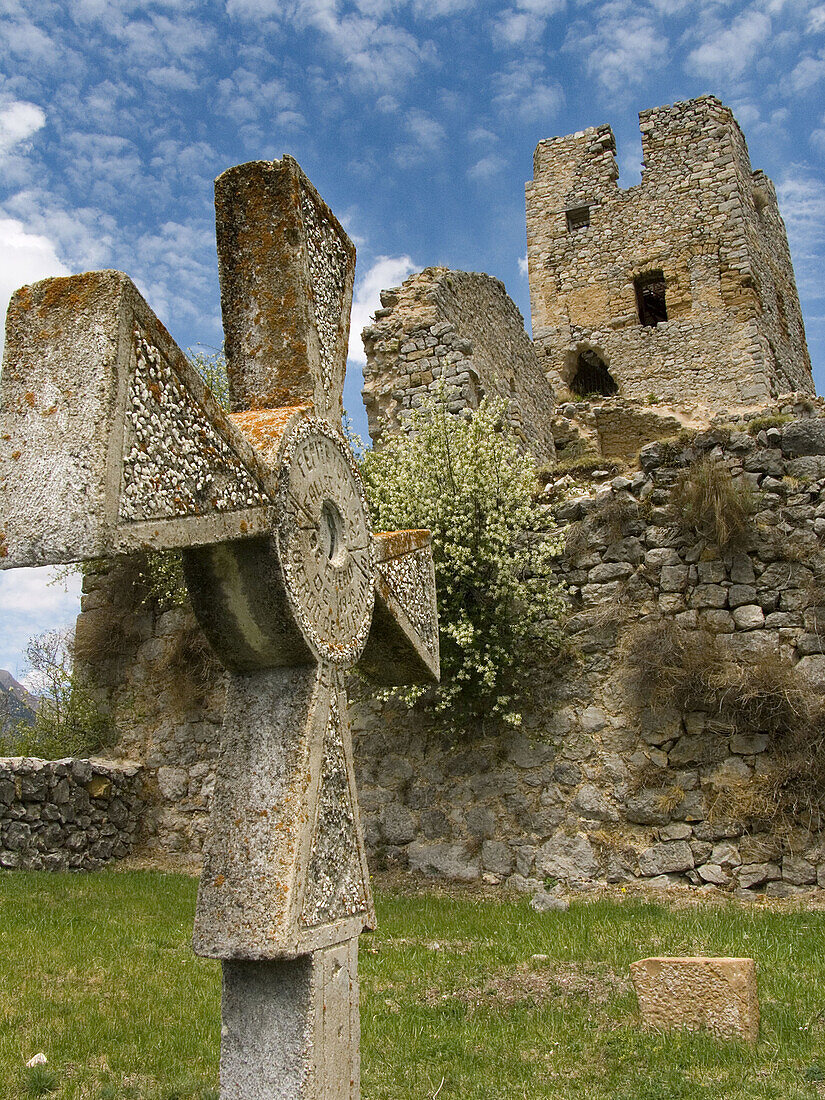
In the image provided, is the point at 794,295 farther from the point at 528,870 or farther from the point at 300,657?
the point at 300,657

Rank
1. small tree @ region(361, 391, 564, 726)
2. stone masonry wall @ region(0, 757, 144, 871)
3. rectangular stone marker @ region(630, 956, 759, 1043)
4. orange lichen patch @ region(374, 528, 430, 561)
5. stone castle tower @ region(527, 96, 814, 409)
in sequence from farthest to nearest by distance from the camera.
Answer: stone castle tower @ region(527, 96, 814, 409), stone masonry wall @ region(0, 757, 144, 871), small tree @ region(361, 391, 564, 726), rectangular stone marker @ region(630, 956, 759, 1043), orange lichen patch @ region(374, 528, 430, 561)

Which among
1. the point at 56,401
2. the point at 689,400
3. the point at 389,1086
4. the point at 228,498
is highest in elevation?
the point at 689,400

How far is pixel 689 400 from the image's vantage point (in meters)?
18.6

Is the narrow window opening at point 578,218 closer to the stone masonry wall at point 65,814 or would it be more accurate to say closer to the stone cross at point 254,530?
the stone masonry wall at point 65,814

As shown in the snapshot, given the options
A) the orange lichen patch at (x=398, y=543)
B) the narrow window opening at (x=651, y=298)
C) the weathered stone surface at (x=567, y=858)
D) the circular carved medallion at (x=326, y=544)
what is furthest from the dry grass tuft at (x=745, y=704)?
the narrow window opening at (x=651, y=298)

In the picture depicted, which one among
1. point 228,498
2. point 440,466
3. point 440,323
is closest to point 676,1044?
point 228,498

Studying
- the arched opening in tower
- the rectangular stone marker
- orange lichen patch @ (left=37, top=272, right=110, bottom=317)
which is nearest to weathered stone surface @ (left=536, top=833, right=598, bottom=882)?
the rectangular stone marker

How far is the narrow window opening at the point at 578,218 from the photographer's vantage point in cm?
2142

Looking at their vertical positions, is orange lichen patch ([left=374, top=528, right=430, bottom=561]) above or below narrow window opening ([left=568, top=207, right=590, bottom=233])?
below

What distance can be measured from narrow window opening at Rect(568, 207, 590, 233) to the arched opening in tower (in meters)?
3.20

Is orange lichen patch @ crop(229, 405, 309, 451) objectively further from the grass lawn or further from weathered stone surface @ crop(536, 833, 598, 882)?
weathered stone surface @ crop(536, 833, 598, 882)

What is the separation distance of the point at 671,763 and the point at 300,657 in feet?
17.4

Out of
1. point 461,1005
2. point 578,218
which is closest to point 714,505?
point 461,1005

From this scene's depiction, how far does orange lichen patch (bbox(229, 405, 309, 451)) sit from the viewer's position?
2.44 m
